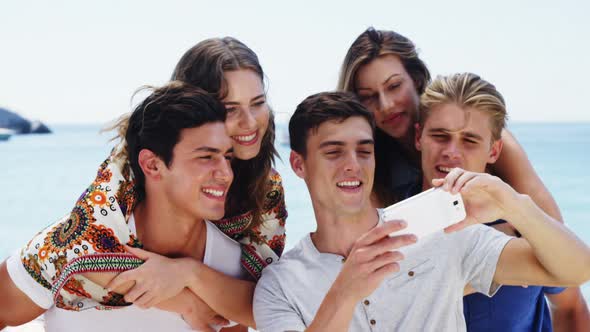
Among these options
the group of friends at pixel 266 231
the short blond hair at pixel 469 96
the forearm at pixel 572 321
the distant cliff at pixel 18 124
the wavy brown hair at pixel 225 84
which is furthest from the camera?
the distant cliff at pixel 18 124

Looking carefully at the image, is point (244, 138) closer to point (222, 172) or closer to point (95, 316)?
point (222, 172)

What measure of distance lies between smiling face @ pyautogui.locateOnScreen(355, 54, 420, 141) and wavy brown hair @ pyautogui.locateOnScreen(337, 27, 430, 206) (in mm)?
41

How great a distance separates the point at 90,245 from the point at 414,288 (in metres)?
1.41

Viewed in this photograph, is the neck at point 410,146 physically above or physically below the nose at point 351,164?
below

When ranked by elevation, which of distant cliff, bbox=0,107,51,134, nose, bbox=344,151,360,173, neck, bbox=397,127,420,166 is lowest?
distant cliff, bbox=0,107,51,134

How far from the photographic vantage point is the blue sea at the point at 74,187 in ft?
47.5

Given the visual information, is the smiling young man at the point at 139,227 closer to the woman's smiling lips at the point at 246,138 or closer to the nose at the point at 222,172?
the nose at the point at 222,172

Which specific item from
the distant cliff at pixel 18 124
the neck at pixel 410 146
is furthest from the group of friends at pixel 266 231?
the distant cliff at pixel 18 124

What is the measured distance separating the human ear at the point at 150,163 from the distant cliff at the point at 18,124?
157 ft

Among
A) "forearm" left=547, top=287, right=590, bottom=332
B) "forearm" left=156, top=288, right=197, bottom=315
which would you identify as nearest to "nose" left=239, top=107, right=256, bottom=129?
"forearm" left=156, top=288, right=197, bottom=315

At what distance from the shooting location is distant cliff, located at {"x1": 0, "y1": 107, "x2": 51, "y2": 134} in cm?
4778

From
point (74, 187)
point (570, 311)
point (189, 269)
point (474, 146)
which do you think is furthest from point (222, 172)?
point (74, 187)

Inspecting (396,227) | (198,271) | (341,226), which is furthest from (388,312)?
(198,271)

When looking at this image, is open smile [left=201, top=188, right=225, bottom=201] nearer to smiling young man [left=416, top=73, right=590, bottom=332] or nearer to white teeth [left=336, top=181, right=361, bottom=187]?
white teeth [left=336, top=181, right=361, bottom=187]
